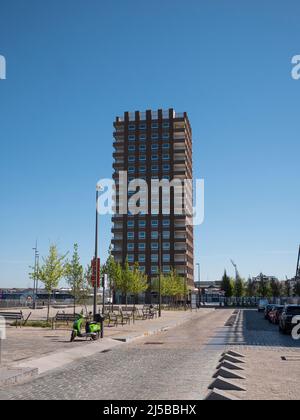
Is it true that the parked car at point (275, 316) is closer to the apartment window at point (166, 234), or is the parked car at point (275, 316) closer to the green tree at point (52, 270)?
the green tree at point (52, 270)

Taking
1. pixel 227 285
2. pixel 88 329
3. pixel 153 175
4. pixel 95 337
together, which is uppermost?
pixel 153 175

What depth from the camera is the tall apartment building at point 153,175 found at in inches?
4747

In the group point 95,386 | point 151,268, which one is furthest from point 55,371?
point 151,268

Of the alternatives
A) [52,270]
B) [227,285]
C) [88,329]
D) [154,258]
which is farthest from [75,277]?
[227,285]

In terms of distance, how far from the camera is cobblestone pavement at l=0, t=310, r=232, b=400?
1004cm

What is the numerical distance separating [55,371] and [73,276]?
1105 inches

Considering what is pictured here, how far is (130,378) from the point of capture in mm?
12156

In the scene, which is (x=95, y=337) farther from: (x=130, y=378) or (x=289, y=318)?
(x=289, y=318)

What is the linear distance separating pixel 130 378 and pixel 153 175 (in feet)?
376

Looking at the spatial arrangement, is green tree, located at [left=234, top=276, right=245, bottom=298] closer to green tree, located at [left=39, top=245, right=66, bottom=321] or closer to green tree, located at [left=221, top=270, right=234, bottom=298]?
green tree, located at [left=221, top=270, right=234, bottom=298]

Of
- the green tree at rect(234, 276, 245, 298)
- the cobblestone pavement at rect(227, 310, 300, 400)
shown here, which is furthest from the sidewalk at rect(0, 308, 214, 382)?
the green tree at rect(234, 276, 245, 298)

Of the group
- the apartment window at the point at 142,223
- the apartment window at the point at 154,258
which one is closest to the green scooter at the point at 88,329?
the apartment window at the point at 154,258

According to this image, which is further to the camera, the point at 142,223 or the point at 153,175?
the point at 153,175
